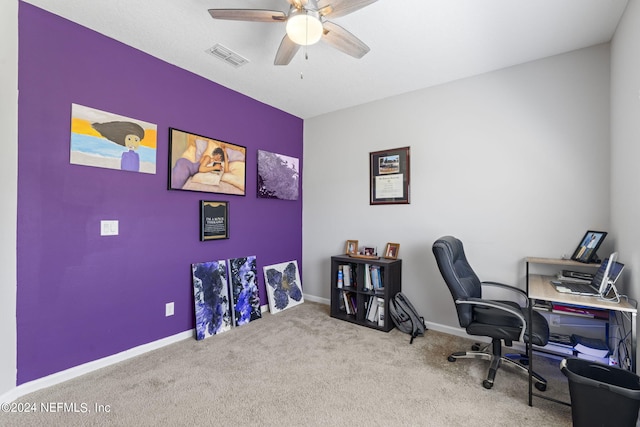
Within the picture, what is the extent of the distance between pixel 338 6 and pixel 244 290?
282 cm

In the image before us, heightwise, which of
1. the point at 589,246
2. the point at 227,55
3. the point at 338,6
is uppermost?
the point at 227,55

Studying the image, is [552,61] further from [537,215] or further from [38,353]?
[38,353]

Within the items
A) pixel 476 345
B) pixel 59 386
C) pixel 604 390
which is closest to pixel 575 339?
pixel 476 345

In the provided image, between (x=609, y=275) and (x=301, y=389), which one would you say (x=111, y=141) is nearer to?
(x=301, y=389)

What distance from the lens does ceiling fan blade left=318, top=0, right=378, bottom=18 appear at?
5.35ft

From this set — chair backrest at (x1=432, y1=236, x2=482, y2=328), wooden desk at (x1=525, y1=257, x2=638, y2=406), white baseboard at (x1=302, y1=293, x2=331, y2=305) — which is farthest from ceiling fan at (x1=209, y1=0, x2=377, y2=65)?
white baseboard at (x1=302, y1=293, x2=331, y2=305)

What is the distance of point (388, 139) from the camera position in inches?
137

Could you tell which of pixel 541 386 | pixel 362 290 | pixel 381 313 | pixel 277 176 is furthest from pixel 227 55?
pixel 541 386

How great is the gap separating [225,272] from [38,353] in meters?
1.52

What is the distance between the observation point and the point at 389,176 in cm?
346

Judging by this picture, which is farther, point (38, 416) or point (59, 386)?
point (59, 386)

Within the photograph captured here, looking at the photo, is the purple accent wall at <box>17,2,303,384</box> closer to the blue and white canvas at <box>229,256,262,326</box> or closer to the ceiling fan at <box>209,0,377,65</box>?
the blue and white canvas at <box>229,256,262,326</box>

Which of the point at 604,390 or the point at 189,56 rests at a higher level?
the point at 189,56

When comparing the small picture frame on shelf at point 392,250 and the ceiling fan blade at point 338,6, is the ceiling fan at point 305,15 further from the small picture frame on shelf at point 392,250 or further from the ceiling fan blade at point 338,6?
the small picture frame on shelf at point 392,250
